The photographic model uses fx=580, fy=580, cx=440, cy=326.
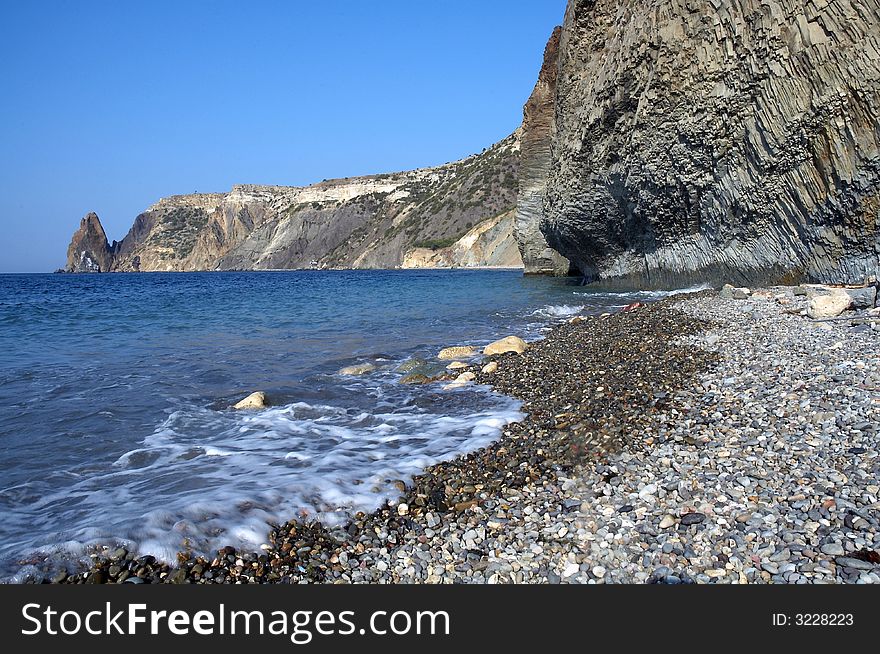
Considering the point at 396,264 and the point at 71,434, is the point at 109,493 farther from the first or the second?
the point at 396,264

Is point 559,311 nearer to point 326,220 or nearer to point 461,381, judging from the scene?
point 461,381

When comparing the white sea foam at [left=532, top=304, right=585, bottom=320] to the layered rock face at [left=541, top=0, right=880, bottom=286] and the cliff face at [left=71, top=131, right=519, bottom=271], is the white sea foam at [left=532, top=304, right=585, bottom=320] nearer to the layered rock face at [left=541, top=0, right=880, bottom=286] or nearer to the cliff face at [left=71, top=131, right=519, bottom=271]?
the layered rock face at [left=541, top=0, right=880, bottom=286]

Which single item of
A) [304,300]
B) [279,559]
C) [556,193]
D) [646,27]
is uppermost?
[646,27]

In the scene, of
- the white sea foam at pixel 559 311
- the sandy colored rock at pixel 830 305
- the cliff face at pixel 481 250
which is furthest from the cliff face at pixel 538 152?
the sandy colored rock at pixel 830 305

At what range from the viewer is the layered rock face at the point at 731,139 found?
44.1 ft

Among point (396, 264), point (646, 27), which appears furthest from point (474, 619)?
point (396, 264)

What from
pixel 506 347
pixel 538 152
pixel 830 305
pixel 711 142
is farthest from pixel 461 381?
pixel 538 152

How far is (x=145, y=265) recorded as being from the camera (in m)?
146

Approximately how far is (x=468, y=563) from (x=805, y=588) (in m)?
1.89

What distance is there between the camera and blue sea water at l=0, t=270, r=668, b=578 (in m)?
4.76

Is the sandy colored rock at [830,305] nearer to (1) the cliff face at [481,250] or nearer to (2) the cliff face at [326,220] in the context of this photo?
(1) the cliff face at [481,250]

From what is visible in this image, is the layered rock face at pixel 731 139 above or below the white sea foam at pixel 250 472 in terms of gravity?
above

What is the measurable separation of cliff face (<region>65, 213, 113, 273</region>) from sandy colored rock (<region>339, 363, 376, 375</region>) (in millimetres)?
177386

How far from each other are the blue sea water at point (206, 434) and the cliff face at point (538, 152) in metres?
25.6
